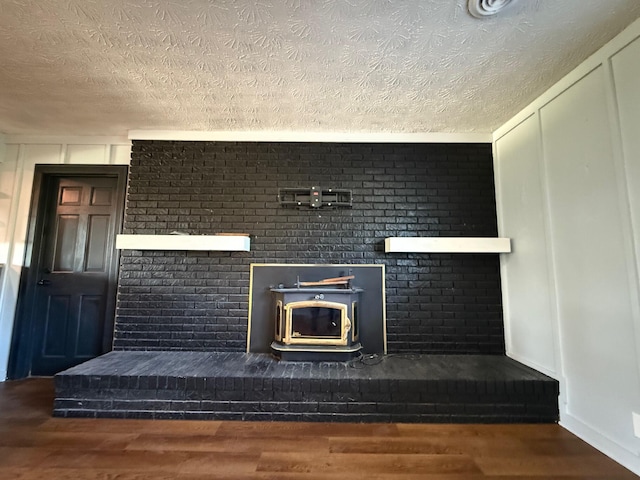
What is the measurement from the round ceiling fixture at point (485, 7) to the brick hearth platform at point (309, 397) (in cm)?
232

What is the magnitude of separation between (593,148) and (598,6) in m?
0.78

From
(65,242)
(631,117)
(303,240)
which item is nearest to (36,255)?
(65,242)

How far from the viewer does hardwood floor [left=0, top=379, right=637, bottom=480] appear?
1573 millimetres

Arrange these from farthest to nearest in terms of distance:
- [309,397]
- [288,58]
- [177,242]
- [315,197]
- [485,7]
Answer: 1. [315,197]
2. [177,242]
3. [309,397]
4. [288,58]
5. [485,7]

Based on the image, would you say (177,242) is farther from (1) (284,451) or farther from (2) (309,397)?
(1) (284,451)

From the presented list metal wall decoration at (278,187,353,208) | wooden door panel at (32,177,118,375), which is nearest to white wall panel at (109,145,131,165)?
wooden door panel at (32,177,118,375)

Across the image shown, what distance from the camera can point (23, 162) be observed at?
10.2ft

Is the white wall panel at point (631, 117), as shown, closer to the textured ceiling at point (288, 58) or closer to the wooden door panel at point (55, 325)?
the textured ceiling at point (288, 58)

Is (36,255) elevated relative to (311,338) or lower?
elevated

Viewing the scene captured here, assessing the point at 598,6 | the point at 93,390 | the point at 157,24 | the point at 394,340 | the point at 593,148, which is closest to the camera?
the point at 598,6

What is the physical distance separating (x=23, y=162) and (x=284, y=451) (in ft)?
12.6

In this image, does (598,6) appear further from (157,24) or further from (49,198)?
(49,198)

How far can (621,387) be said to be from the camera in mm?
1692

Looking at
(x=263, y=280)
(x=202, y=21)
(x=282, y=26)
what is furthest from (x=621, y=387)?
(x=202, y=21)
